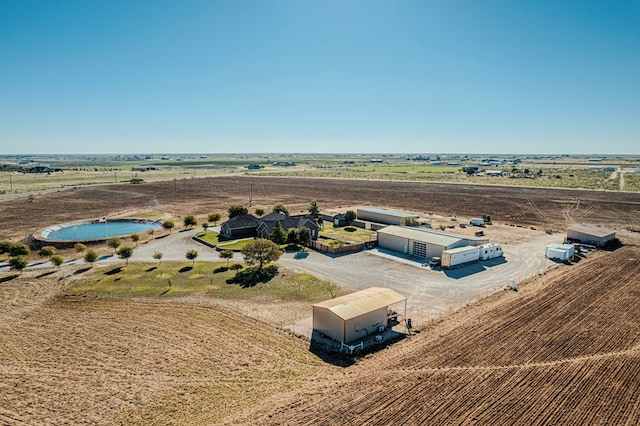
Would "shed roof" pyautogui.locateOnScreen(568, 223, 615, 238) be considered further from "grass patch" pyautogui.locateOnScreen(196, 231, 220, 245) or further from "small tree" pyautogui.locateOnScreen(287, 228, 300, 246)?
"grass patch" pyautogui.locateOnScreen(196, 231, 220, 245)

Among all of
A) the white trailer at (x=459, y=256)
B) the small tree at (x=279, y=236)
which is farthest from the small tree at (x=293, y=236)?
the white trailer at (x=459, y=256)

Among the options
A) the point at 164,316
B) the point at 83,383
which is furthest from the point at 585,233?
the point at 83,383

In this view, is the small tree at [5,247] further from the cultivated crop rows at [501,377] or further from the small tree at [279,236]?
the cultivated crop rows at [501,377]

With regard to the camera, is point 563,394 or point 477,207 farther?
point 477,207

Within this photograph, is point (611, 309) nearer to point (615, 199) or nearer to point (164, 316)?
point (164, 316)

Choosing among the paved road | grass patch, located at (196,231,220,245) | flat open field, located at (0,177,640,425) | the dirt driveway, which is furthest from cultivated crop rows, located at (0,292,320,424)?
grass patch, located at (196,231,220,245)
